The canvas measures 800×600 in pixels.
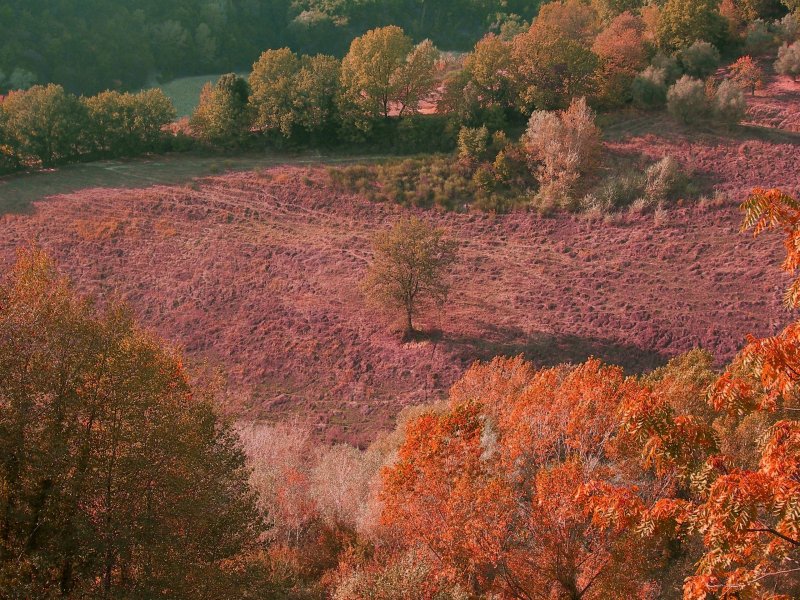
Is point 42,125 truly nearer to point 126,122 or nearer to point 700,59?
point 126,122

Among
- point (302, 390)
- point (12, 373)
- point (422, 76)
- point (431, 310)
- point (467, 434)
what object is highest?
point (422, 76)

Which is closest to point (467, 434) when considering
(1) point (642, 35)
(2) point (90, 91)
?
(1) point (642, 35)

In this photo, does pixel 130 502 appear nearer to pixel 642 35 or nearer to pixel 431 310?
pixel 431 310

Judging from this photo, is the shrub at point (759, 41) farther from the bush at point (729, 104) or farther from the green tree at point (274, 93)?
the green tree at point (274, 93)

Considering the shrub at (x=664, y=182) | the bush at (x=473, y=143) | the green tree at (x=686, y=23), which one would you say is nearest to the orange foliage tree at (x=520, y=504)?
the shrub at (x=664, y=182)

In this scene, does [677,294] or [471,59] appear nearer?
[677,294]

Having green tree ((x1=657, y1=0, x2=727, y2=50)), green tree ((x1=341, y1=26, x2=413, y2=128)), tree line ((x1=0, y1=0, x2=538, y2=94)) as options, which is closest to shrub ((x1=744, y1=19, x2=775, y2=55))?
green tree ((x1=657, y1=0, x2=727, y2=50))

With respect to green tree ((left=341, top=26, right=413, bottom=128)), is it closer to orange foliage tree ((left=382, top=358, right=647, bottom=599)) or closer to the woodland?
the woodland

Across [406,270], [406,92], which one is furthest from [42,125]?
[406,270]
